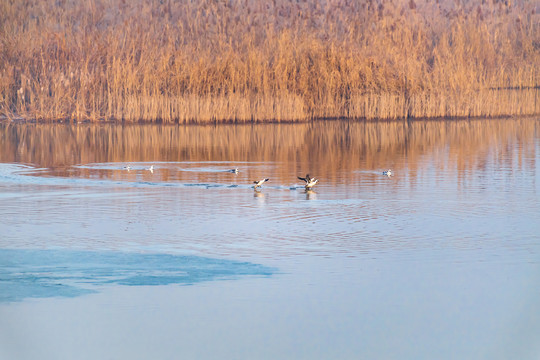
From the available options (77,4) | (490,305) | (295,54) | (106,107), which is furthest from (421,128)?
(490,305)

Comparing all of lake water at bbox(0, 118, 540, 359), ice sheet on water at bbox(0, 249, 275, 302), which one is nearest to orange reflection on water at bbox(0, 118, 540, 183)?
lake water at bbox(0, 118, 540, 359)

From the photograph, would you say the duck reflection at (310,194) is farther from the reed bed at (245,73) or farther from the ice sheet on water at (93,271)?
the reed bed at (245,73)

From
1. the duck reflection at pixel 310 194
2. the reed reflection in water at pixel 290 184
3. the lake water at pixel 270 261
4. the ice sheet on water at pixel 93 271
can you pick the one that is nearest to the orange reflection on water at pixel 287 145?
the reed reflection in water at pixel 290 184

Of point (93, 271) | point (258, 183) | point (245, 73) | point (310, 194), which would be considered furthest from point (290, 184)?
point (245, 73)

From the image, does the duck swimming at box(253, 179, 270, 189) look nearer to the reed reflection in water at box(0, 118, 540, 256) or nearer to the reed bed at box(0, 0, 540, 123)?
the reed reflection in water at box(0, 118, 540, 256)

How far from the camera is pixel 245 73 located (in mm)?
24625

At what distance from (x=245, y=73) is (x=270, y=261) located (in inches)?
689

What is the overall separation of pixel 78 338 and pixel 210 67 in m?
19.3

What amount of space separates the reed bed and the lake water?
9.78 m

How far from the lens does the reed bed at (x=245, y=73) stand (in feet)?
81.0

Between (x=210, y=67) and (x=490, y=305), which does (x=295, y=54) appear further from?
(x=490, y=305)

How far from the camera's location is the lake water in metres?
5.71

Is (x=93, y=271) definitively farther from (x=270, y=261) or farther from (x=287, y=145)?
(x=287, y=145)

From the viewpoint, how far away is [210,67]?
81.0ft
